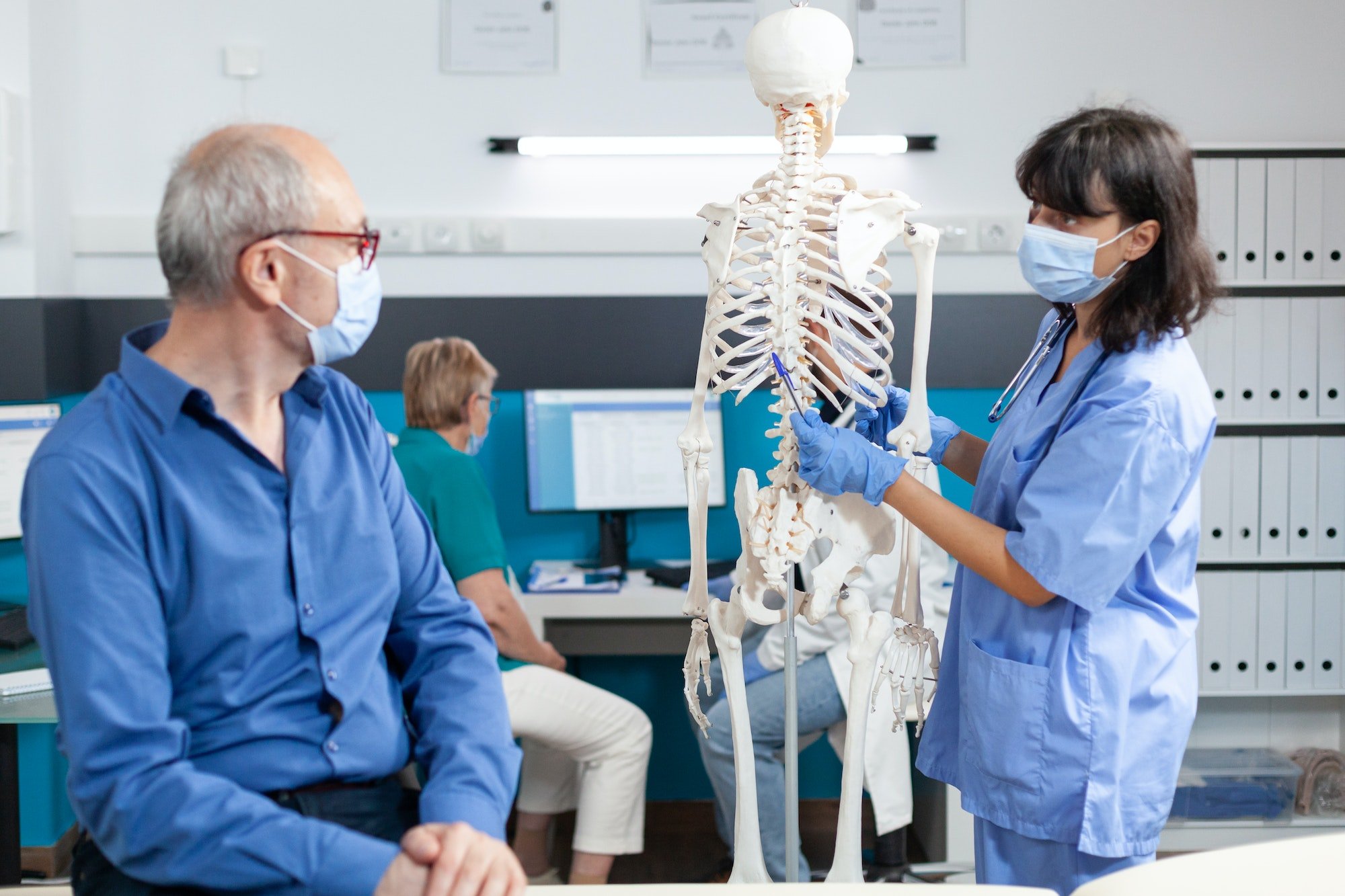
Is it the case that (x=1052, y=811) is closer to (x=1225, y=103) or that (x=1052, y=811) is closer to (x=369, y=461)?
(x=369, y=461)

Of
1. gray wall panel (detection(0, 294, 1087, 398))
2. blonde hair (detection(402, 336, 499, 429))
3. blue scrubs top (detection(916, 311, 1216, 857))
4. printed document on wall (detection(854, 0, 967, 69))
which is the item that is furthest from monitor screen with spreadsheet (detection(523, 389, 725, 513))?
blue scrubs top (detection(916, 311, 1216, 857))

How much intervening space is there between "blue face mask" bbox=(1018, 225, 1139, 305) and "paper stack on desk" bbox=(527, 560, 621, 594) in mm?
Answer: 1663

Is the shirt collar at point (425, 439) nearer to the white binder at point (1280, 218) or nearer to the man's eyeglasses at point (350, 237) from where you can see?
the man's eyeglasses at point (350, 237)

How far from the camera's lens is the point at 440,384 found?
2.47 meters

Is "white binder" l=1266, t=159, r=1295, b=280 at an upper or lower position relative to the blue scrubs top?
upper

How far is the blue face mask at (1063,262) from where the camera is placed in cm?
139

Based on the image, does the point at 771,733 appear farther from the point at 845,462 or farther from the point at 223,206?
the point at 223,206

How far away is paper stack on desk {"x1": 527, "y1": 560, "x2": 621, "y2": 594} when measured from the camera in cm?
288

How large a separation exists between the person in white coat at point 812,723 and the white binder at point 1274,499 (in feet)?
4.07

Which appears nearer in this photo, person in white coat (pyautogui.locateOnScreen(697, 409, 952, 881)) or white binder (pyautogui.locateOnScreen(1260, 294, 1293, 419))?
person in white coat (pyautogui.locateOnScreen(697, 409, 952, 881))

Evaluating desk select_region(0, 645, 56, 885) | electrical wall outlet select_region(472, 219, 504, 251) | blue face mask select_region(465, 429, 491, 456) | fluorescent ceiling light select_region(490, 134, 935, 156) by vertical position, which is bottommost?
desk select_region(0, 645, 56, 885)

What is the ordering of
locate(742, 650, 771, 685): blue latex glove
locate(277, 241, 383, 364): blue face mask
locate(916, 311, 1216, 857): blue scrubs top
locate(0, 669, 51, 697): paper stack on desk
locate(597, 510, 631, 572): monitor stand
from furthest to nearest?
locate(597, 510, 631, 572): monitor stand
locate(742, 650, 771, 685): blue latex glove
locate(0, 669, 51, 697): paper stack on desk
locate(916, 311, 1216, 857): blue scrubs top
locate(277, 241, 383, 364): blue face mask

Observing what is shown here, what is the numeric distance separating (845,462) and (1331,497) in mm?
2292

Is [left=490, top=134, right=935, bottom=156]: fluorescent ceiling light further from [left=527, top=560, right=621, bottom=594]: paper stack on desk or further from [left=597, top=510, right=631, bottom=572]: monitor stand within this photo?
[left=527, top=560, right=621, bottom=594]: paper stack on desk
